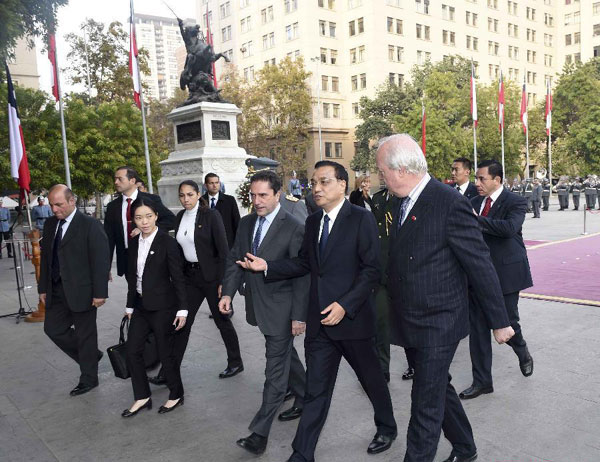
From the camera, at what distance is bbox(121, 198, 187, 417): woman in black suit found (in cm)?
462

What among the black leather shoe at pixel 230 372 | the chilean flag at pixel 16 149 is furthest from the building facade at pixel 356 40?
the black leather shoe at pixel 230 372

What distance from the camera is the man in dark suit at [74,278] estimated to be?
5262 millimetres

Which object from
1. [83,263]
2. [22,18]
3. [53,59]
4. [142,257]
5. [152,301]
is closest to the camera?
[152,301]

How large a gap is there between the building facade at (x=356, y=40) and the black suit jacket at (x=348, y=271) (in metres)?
50.9

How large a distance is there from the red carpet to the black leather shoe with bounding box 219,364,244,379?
505cm

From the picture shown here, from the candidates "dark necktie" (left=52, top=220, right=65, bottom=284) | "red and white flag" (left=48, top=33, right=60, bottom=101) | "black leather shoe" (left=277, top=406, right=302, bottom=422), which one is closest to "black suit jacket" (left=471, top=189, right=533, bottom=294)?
"black leather shoe" (left=277, top=406, right=302, bottom=422)

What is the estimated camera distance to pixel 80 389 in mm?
5297

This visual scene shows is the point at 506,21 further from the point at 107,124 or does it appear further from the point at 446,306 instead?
the point at 446,306

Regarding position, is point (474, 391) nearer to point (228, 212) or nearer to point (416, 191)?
point (416, 191)

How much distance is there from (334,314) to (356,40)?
57341mm

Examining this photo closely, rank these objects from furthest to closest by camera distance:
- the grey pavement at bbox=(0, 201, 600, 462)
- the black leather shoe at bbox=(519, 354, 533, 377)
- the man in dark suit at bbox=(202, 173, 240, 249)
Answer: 1. the man in dark suit at bbox=(202, 173, 240, 249)
2. the black leather shoe at bbox=(519, 354, 533, 377)
3. the grey pavement at bbox=(0, 201, 600, 462)

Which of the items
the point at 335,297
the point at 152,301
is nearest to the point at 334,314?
the point at 335,297

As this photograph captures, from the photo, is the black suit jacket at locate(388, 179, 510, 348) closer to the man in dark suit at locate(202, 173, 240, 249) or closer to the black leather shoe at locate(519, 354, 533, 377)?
the black leather shoe at locate(519, 354, 533, 377)

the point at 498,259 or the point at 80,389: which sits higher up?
the point at 498,259
